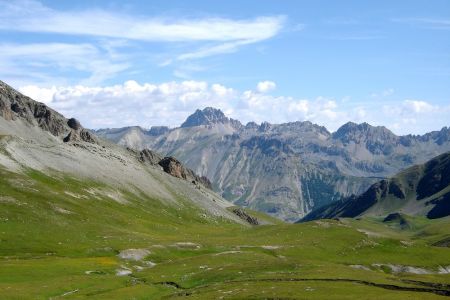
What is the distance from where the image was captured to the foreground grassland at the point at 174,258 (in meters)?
72.1

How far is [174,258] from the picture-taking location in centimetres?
11669

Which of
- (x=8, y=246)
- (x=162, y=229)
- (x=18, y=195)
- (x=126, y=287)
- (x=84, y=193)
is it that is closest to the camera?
(x=126, y=287)

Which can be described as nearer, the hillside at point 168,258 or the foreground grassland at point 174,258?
the foreground grassland at point 174,258

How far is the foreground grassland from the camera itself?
236ft

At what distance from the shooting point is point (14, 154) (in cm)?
19688

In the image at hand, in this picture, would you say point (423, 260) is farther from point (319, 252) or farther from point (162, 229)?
point (162, 229)

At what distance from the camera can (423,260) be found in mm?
130250

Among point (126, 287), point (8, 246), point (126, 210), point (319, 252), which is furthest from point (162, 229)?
point (126, 287)

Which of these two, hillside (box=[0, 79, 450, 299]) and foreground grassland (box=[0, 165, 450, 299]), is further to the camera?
hillside (box=[0, 79, 450, 299])

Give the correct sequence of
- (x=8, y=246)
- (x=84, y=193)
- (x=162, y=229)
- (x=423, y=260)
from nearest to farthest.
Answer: (x=8, y=246)
(x=423, y=260)
(x=162, y=229)
(x=84, y=193)

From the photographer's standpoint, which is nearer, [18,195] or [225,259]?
[225,259]

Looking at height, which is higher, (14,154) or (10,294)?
(14,154)

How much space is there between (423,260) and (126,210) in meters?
101

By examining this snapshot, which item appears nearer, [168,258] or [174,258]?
[168,258]
